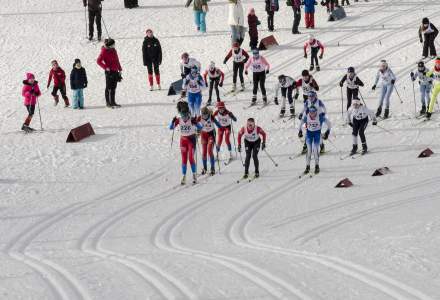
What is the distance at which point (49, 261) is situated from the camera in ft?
41.9

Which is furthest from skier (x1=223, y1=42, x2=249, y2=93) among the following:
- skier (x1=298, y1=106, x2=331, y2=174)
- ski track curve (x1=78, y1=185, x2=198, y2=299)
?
ski track curve (x1=78, y1=185, x2=198, y2=299)

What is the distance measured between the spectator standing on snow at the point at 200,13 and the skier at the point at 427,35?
328 inches

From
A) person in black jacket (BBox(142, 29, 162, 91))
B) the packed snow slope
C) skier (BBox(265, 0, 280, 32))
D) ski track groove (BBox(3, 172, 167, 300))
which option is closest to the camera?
ski track groove (BBox(3, 172, 167, 300))

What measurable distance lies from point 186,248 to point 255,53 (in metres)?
10.7

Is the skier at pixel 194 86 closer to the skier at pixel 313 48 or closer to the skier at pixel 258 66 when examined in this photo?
the skier at pixel 258 66

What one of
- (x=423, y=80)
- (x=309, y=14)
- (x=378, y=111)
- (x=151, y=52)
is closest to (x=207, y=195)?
(x=378, y=111)

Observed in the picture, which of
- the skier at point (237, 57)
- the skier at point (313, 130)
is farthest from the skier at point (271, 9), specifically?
the skier at point (313, 130)

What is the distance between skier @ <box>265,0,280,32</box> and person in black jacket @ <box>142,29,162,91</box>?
19.5 feet

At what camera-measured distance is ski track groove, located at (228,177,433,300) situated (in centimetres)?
1027

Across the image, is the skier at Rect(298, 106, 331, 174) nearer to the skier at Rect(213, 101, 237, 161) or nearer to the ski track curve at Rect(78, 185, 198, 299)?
the skier at Rect(213, 101, 237, 161)

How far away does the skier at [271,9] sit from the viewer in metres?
30.0

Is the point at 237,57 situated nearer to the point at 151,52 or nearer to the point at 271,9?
the point at 151,52

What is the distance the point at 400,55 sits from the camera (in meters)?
27.5

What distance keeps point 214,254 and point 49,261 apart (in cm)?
258
